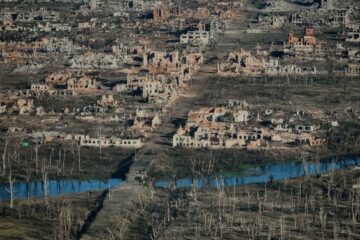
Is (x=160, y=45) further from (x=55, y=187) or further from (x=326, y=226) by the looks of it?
(x=326, y=226)

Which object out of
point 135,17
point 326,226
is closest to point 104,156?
point 326,226

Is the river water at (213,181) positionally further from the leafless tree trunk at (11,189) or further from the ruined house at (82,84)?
the ruined house at (82,84)

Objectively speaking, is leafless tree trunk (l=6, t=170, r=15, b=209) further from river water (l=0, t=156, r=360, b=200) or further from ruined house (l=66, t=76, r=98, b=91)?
ruined house (l=66, t=76, r=98, b=91)

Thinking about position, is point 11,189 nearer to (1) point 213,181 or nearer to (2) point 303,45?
(1) point 213,181

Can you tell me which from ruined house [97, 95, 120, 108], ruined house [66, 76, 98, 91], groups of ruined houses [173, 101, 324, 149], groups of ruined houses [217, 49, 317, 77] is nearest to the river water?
groups of ruined houses [173, 101, 324, 149]

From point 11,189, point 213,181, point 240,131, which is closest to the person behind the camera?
point 11,189

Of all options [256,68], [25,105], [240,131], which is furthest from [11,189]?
[256,68]
